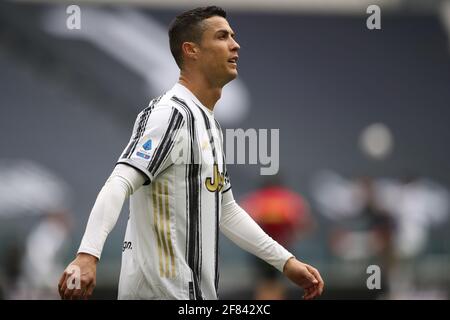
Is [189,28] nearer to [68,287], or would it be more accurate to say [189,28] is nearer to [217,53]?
[217,53]

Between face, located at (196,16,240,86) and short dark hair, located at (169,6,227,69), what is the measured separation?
0.03m

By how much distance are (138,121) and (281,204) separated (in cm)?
739

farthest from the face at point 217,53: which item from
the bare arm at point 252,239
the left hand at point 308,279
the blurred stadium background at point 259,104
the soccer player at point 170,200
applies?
the blurred stadium background at point 259,104

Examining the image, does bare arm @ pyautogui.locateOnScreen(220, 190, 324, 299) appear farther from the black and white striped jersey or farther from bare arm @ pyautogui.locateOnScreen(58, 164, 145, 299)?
bare arm @ pyautogui.locateOnScreen(58, 164, 145, 299)

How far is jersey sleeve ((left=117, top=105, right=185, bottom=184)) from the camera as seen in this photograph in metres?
4.34

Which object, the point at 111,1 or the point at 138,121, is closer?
the point at 138,121

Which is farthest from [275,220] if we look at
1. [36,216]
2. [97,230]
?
[97,230]

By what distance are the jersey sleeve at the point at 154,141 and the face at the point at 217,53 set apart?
0.45 metres

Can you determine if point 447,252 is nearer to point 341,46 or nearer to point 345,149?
point 345,149

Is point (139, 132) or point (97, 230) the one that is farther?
point (139, 132)

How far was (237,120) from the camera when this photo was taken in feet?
62.4

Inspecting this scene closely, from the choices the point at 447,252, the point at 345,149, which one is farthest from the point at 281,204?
the point at 345,149

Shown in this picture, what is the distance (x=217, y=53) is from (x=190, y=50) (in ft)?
0.49

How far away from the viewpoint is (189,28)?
4.94 metres
